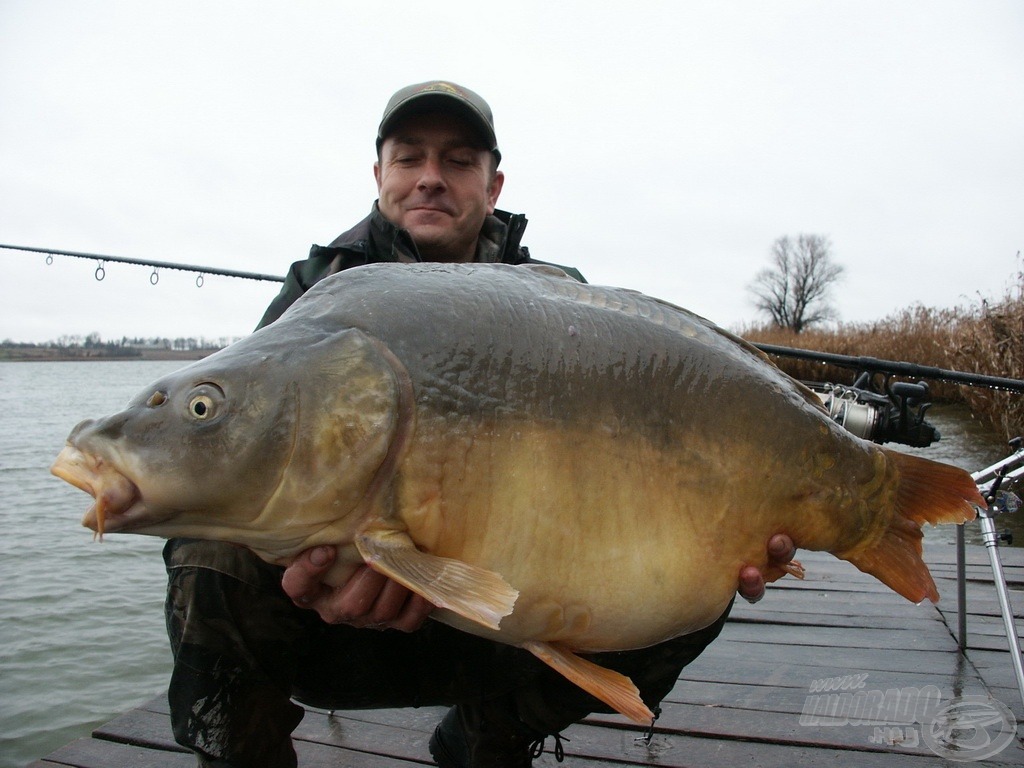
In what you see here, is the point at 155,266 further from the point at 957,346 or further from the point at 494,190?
the point at 957,346

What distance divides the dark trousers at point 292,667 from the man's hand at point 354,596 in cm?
35

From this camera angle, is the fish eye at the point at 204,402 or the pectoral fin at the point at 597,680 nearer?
the fish eye at the point at 204,402

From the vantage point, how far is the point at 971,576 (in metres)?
4.57

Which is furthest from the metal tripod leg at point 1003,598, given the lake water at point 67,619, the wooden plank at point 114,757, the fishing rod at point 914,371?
the lake water at point 67,619

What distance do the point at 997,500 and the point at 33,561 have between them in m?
8.00

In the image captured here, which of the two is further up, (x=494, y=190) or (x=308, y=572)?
(x=494, y=190)

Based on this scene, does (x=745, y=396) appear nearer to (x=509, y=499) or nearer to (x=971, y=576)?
(x=509, y=499)

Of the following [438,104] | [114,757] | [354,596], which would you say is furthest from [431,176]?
[114,757]

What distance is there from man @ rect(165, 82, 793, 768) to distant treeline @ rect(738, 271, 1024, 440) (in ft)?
20.5

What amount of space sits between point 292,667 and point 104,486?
847mm

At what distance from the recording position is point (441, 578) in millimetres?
1274

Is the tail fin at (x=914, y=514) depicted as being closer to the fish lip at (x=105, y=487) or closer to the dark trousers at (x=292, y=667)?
the dark trousers at (x=292, y=667)

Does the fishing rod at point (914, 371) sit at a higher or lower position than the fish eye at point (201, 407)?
higher

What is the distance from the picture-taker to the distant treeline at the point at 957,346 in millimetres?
10578
